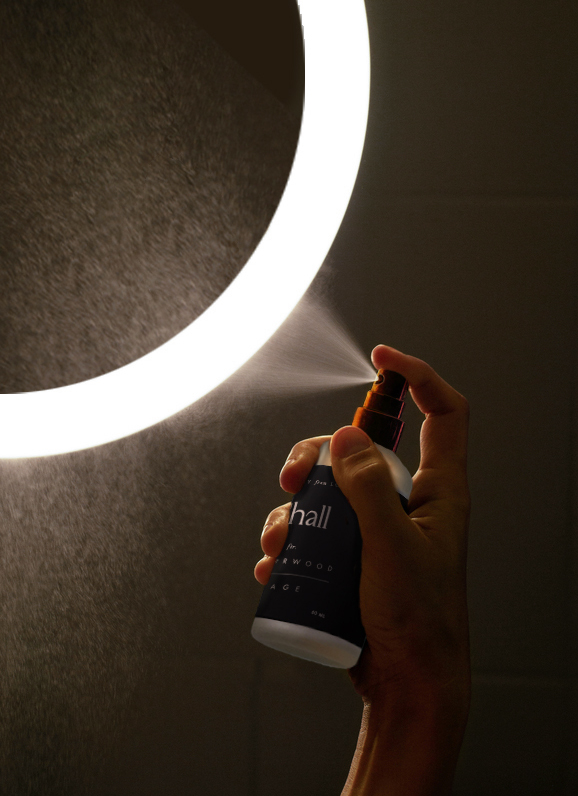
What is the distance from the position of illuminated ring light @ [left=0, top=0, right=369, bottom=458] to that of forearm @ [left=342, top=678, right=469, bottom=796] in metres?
0.30

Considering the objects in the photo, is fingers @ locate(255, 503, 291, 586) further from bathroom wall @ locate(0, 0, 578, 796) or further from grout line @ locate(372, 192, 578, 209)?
grout line @ locate(372, 192, 578, 209)

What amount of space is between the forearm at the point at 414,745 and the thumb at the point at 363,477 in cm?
17

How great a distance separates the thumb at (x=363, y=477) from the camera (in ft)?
1.24

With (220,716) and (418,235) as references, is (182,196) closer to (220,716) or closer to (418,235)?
(418,235)

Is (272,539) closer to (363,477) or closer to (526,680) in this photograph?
(363,477)

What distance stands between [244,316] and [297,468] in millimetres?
133

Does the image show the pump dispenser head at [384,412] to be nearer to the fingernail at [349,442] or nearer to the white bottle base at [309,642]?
the fingernail at [349,442]

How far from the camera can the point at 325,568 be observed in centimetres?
36

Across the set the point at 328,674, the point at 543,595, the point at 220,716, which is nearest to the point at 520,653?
the point at 543,595

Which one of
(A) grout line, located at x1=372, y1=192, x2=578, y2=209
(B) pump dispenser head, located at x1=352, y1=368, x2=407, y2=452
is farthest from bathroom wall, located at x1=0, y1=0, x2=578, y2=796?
(B) pump dispenser head, located at x1=352, y1=368, x2=407, y2=452

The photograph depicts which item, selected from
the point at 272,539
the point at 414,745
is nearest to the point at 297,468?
the point at 272,539

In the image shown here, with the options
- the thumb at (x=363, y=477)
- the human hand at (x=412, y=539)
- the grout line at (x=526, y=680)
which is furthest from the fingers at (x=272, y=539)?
the grout line at (x=526, y=680)

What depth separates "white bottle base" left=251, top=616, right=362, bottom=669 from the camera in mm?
346

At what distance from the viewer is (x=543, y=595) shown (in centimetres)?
55
